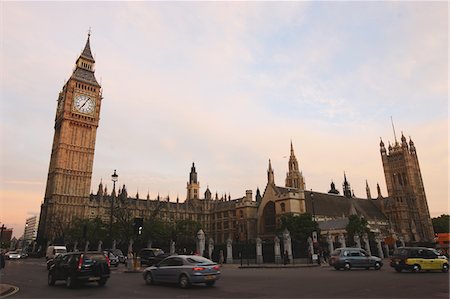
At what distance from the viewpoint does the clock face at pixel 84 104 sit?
9431 centimetres

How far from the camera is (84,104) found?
95.6m

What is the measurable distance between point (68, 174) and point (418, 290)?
91.1 metres

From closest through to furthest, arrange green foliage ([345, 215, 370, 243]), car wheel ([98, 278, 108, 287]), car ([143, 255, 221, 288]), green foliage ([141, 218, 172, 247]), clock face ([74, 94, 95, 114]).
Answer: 1. car ([143, 255, 221, 288])
2. car wheel ([98, 278, 108, 287])
3. green foliage ([345, 215, 370, 243])
4. green foliage ([141, 218, 172, 247])
5. clock face ([74, 94, 95, 114])

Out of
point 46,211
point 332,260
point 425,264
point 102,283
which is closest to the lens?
point 102,283

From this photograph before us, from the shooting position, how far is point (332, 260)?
2538 centimetres

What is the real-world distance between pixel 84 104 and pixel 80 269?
89.8 meters

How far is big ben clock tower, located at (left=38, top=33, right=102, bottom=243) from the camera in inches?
3305

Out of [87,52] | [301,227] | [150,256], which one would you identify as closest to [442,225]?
[301,227]

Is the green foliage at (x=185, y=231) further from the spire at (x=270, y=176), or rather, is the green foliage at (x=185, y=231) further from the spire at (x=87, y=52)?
the spire at (x=87, y=52)

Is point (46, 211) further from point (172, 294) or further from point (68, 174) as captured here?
point (172, 294)

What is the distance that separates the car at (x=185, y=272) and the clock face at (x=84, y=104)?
88879 millimetres

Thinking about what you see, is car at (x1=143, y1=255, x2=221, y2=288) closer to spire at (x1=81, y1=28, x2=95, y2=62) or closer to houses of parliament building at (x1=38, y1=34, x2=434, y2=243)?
houses of parliament building at (x1=38, y1=34, x2=434, y2=243)

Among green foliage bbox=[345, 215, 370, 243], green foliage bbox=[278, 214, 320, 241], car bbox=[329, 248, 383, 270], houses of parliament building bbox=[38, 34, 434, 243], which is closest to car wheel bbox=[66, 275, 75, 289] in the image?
car bbox=[329, 248, 383, 270]

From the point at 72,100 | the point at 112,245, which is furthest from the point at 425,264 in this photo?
the point at 72,100
